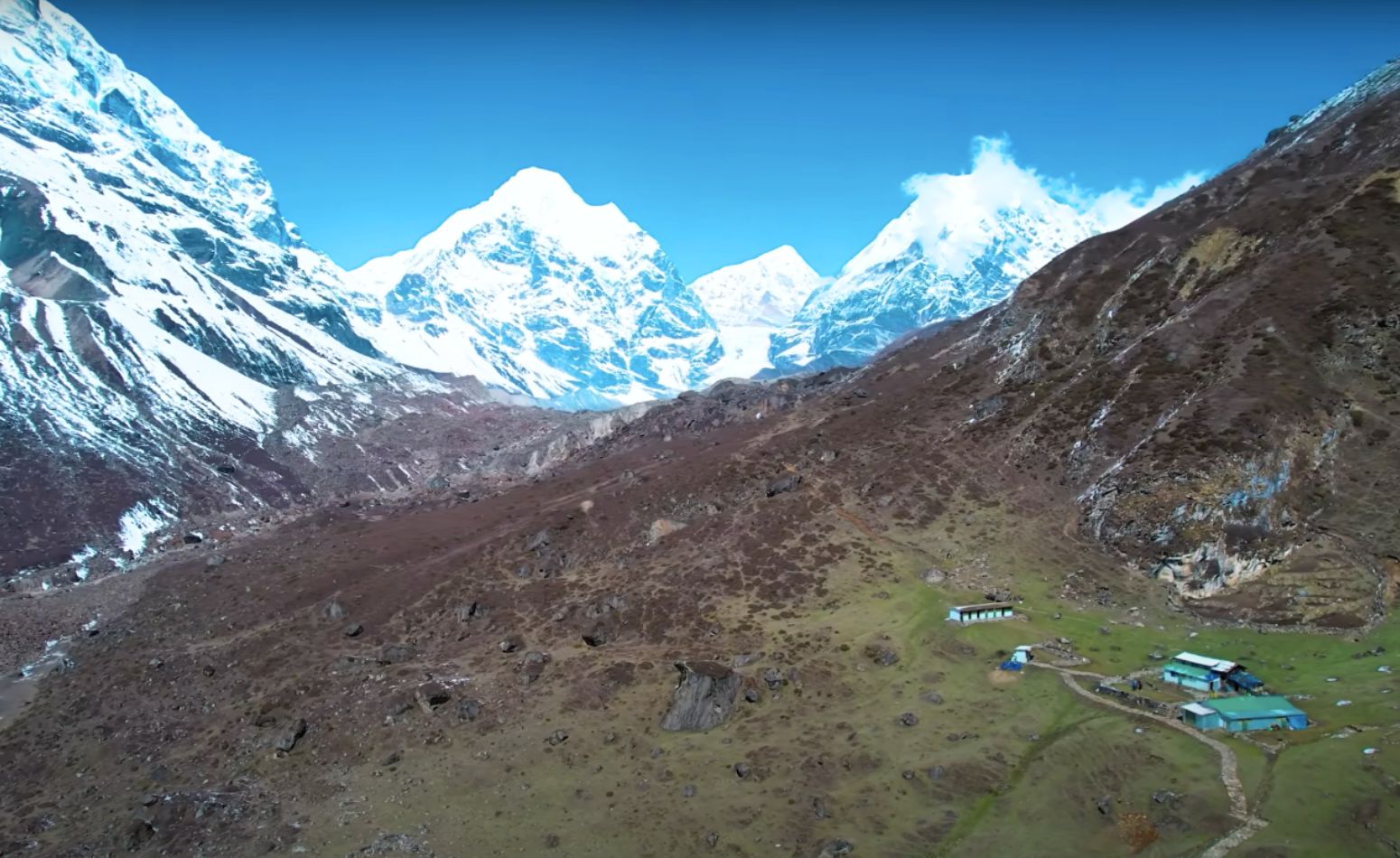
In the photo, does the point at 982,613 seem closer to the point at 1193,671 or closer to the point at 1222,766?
the point at 1193,671

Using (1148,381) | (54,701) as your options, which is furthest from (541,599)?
(1148,381)

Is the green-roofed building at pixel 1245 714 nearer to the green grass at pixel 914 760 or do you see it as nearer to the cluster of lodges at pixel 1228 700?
the cluster of lodges at pixel 1228 700

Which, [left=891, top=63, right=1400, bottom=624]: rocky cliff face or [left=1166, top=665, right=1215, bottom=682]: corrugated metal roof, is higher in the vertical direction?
[left=891, top=63, right=1400, bottom=624]: rocky cliff face

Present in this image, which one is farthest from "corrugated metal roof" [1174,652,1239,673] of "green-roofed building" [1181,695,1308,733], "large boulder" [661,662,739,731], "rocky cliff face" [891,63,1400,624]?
"large boulder" [661,662,739,731]

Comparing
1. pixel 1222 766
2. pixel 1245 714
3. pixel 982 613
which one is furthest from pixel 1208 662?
pixel 982 613

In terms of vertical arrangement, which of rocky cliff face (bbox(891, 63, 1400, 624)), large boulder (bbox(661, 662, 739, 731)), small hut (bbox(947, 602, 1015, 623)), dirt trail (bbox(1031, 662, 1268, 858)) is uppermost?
rocky cliff face (bbox(891, 63, 1400, 624))

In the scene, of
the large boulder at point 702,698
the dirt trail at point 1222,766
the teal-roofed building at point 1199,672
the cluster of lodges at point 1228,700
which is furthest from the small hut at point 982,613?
the large boulder at point 702,698

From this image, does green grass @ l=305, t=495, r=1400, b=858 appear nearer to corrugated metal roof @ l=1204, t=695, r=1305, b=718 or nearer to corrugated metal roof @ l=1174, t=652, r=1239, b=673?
corrugated metal roof @ l=1204, t=695, r=1305, b=718
